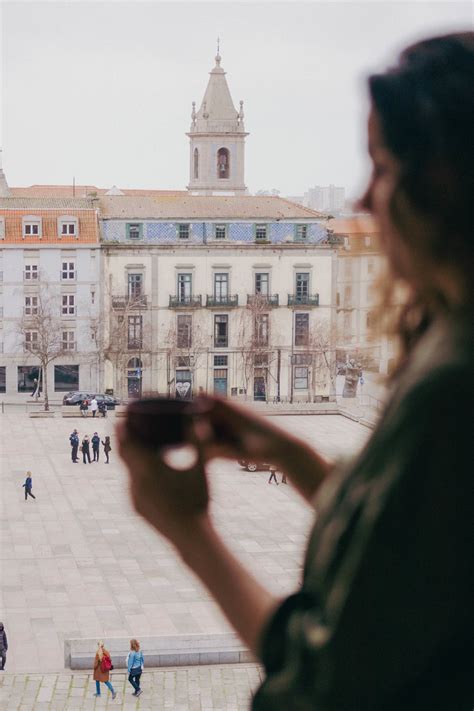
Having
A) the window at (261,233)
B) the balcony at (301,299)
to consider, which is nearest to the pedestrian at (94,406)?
the window at (261,233)

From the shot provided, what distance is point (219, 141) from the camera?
49.0 m

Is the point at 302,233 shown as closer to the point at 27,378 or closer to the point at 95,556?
the point at 27,378

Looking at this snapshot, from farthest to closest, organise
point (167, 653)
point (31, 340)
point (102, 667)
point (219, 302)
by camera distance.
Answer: point (219, 302), point (31, 340), point (167, 653), point (102, 667)

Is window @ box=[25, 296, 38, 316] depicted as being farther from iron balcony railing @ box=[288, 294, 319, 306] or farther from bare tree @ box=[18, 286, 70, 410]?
iron balcony railing @ box=[288, 294, 319, 306]

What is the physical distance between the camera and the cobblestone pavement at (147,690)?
30.7ft

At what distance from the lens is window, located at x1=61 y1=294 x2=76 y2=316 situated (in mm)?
30750

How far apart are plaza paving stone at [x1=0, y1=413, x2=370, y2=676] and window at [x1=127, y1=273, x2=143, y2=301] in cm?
941

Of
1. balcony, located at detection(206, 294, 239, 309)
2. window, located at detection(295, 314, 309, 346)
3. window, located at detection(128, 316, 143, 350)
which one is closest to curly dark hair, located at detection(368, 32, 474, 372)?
window, located at detection(128, 316, 143, 350)

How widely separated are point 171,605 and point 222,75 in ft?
130

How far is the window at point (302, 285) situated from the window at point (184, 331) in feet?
9.08

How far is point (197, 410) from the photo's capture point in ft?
3.54

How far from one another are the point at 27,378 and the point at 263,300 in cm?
596

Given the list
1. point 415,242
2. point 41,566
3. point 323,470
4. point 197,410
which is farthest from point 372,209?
point 41,566

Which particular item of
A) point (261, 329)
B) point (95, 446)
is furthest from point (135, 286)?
point (95, 446)
